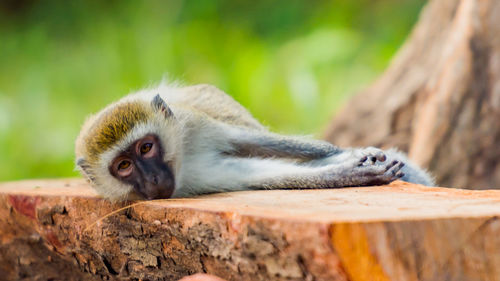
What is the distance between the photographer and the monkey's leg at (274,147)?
300 cm

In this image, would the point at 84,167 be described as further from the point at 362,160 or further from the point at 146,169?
the point at 362,160

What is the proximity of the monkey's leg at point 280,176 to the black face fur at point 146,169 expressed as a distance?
0.48 ft

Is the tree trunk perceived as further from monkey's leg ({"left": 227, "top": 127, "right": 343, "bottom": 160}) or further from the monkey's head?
the monkey's head

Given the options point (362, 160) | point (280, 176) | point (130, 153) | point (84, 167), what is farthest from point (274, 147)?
point (84, 167)

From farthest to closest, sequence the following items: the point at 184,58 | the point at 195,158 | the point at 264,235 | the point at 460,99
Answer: the point at 184,58, the point at 460,99, the point at 195,158, the point at 264,235

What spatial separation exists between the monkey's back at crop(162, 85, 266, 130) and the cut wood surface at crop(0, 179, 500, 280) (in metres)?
0.81

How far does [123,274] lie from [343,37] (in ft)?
16.0

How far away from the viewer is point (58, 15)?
7.49 metres

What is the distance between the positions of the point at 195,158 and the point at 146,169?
14.4 inches

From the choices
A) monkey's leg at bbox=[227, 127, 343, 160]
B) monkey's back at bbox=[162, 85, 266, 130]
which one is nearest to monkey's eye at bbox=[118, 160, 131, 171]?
monkey's leg at bbox=[227, 127, 343, 160]

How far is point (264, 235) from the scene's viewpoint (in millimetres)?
1733

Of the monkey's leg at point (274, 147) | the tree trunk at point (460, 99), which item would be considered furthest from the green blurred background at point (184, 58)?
the monkey's leg at point (274, 147)

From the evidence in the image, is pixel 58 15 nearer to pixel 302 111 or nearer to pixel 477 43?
pixel 302 111

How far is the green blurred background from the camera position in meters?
6.62
